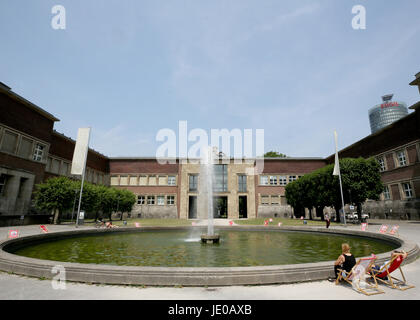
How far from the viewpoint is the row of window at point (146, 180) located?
50.0 m

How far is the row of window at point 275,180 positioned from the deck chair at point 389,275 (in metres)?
44.5

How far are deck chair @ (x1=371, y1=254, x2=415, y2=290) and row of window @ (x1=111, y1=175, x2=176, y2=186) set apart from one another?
45716 mm

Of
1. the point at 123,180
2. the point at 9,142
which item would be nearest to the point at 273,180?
the point at 123,180

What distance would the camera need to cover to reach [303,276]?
6027 mm

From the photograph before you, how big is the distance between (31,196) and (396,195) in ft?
169

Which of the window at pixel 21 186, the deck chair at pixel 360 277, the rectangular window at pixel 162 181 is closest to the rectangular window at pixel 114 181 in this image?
the rectangular window at pixel 162 181

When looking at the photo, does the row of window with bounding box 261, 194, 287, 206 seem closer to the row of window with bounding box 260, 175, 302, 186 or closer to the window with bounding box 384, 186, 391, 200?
the row of window with bounding box 260, 175, 302, 186

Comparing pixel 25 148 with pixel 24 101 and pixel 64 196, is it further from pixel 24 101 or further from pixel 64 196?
pixel 64 196

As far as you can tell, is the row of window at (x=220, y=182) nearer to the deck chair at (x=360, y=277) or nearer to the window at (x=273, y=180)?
the window at (x=273, y=180)

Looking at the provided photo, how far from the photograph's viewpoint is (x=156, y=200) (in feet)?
161

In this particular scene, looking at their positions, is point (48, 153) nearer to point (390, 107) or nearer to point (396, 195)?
point (396, 195)

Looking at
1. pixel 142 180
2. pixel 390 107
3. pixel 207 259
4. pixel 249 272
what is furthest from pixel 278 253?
pixel 390 107

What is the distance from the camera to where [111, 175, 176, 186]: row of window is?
1969 inches

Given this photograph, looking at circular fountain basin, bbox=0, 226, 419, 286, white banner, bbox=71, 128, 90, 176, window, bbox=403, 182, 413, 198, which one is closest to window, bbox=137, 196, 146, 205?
white banner, bbox=71, 128, 90, 176
